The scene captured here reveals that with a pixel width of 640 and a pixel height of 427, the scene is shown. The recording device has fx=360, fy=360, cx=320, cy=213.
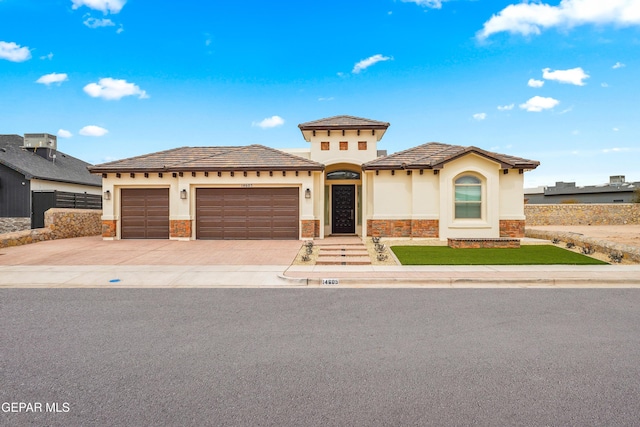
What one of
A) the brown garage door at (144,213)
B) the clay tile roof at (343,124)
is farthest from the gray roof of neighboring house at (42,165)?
the clay tile roof at (343,124)

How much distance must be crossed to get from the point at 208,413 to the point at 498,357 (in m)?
3.34

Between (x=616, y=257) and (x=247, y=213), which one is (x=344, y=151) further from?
(x=616, y=257)

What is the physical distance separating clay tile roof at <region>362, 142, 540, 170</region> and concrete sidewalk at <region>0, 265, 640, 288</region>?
6739 mm

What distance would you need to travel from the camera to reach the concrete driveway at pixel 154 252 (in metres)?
11.6

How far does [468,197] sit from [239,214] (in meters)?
10.7

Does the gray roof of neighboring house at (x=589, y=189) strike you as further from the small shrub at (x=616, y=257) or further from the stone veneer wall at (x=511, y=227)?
the small shrub at (x=616, y=257)

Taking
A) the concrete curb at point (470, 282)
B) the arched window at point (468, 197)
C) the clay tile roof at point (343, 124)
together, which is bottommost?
the concrete curb at point (470, 282)

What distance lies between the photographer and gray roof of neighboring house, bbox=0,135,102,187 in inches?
844

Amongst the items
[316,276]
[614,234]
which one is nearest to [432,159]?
[316,276]

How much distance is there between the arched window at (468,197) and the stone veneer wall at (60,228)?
740 inches

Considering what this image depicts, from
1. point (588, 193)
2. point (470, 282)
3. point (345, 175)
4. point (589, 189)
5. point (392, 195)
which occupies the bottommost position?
point (470, 282)

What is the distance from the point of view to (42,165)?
2389cm

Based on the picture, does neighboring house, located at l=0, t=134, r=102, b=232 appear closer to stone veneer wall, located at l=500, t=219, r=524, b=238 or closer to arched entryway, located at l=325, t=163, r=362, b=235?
arched entryway, located at l=325, t=163, r=362, b=235

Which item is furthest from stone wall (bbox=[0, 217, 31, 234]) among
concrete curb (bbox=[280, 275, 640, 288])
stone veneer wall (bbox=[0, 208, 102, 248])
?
concrete curb (bbox=[280, 275, 640, 288])
